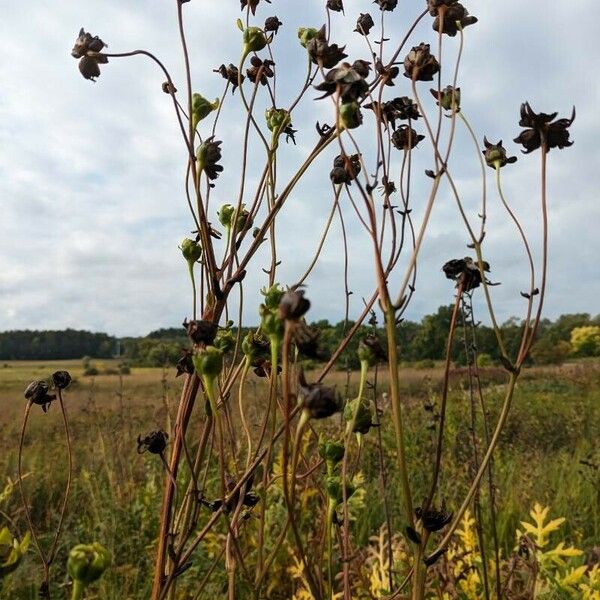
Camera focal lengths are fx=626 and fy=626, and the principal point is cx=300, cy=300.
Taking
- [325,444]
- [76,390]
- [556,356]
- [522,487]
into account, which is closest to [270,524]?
[522,487]

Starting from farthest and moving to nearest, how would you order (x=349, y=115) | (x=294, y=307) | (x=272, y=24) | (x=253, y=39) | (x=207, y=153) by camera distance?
(x=272, y=24)
(x=253, y=39)
(x=207, y=153)
(x=349, y=115)
(x=294, y=307)

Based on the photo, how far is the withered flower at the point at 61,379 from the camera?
3.17 ft

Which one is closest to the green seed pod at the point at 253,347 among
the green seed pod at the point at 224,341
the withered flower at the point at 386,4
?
the green seed pod at the point at 224,341

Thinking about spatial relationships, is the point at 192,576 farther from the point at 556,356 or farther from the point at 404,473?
the point at 556,356

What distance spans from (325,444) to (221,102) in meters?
0.55

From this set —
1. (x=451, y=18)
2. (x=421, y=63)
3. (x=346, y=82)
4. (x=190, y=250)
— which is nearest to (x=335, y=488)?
(x=190, y=250)

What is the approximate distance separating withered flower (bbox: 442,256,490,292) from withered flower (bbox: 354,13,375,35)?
2.01ft

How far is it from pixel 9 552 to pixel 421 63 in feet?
2.69

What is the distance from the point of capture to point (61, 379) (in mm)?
986

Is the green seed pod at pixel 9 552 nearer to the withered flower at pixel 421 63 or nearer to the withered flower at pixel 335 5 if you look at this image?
the withered flower at pixel 421 63

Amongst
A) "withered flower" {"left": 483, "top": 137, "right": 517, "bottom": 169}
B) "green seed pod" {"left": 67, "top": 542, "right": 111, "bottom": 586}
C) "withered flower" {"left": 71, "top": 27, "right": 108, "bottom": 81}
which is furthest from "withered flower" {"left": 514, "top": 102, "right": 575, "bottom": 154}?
"green seed pod" {"left": 67, "top": 542, "right": 111, "bottom": 586}

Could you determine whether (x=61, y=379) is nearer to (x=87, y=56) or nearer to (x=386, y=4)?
(x=87, y=56)

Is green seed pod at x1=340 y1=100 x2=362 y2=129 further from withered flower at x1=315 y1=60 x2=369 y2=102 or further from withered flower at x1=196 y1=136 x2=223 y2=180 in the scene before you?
withered flower at x1=196 y1=136 x2=223 y2=180

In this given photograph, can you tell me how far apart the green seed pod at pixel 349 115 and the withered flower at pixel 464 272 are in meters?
0.23
